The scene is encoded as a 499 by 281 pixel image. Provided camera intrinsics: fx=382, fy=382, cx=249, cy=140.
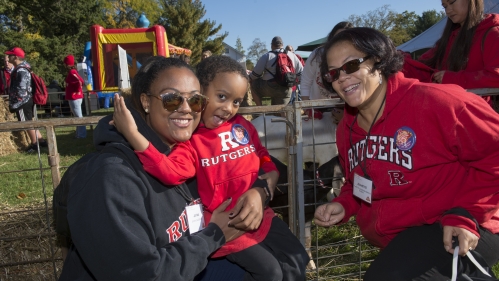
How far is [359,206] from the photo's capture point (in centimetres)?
261

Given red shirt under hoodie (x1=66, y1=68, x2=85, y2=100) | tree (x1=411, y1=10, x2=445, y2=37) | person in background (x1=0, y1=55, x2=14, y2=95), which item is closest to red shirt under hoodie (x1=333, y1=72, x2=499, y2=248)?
red shirt under hoodie (x1=66, y1=68, x2=85, y2=100)

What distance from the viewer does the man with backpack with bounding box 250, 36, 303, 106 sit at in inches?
306

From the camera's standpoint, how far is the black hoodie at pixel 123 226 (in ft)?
4.66

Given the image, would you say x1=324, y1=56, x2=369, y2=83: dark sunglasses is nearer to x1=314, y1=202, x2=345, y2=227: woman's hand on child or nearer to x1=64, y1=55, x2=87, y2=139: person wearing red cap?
x1=314, y1=202, x2=345, y2=227: woman's hand on child

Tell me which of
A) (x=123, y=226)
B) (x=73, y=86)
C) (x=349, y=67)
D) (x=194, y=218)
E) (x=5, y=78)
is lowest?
(x=194, y=218)

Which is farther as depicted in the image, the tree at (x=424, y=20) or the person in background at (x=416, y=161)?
the tree at (x=424, y=20)

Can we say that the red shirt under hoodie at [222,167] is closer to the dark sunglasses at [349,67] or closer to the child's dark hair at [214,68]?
the child's dark hair at [214,68]

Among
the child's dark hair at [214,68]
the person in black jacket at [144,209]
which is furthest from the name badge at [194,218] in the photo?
the child's dark hair at [214,68]

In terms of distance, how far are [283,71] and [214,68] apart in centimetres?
549

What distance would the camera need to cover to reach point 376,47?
83.4 inches

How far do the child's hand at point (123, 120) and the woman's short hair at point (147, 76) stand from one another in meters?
0.20

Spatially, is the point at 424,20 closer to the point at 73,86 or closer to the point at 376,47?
the point at 73,86

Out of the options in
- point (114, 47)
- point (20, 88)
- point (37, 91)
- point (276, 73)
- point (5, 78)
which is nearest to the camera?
point (276, 73)

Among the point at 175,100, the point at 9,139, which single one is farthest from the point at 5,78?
the point at 175,100
